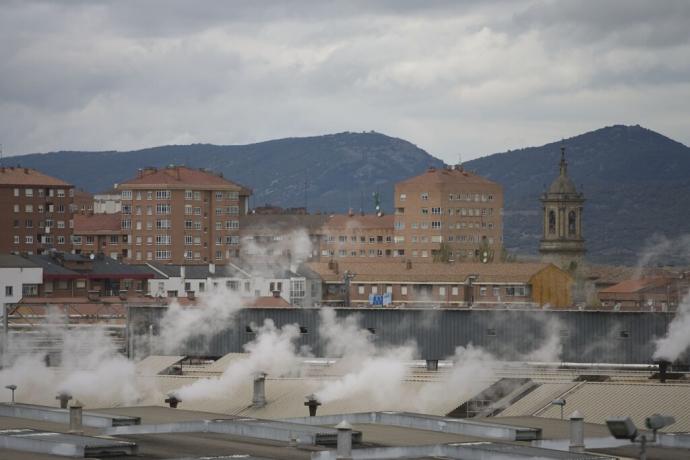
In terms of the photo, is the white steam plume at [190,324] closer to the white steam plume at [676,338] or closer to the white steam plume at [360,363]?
the white steam plume at [360,363]

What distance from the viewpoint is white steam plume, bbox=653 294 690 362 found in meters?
102

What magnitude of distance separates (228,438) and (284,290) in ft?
412

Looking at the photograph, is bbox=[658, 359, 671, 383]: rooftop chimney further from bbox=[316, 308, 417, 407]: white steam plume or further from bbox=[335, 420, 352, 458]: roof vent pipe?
bbox=[335, 420, 352, 458]: roof vent pipe

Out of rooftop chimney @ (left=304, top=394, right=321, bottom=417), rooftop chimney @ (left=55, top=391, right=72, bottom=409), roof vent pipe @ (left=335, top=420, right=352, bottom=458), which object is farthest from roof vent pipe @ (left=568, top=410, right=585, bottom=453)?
rooftop chimney @ (left=55, top=391, right=72, bottom=409)

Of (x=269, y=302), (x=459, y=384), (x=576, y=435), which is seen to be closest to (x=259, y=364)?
(x=459, y=384)

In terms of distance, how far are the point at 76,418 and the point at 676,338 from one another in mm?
45637

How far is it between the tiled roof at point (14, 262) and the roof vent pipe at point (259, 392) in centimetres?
7816

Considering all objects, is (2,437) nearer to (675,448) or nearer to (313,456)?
(313,456)

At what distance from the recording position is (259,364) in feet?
346

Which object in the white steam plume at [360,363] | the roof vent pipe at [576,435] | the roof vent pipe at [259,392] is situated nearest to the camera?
the roof vent pipe at [576,435]

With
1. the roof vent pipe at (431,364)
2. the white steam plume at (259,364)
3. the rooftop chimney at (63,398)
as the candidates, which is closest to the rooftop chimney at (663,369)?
the roof vent pipe at (431,364)

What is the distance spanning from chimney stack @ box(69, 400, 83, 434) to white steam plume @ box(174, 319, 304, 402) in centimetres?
2797

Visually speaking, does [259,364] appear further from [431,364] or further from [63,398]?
[63,398]

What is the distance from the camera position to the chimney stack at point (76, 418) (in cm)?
6650
